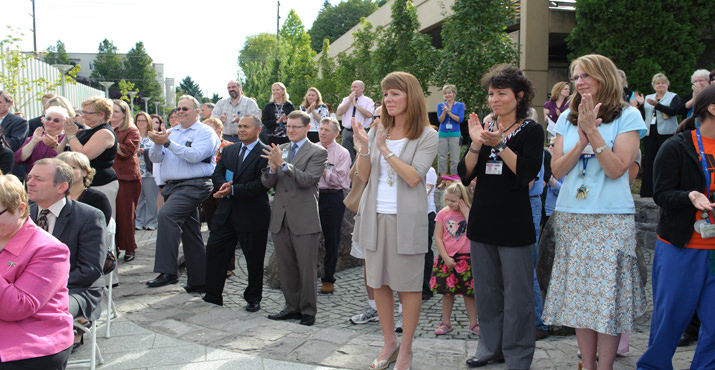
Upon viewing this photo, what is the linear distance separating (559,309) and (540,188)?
1.70 metres

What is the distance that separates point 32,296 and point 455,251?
3475 mm

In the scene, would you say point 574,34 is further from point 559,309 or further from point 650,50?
point 559,309

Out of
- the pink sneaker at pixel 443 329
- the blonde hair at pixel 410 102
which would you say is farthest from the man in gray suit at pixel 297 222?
the blonde hair at pixel 410 102

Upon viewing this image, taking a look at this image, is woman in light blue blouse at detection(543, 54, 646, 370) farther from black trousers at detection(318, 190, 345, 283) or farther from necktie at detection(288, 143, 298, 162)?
black trousers at detection(318, 190, 345, 283)

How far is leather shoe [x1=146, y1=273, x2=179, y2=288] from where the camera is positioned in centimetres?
641

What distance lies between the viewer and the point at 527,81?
3949mm

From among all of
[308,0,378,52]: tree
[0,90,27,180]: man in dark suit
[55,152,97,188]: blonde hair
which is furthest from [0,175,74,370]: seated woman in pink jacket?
[308,0,378,52]: tree

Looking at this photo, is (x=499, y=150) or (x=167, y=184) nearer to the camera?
(x=499, y=150)

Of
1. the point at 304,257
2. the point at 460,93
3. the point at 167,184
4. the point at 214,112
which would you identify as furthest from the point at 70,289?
the point at 460,93

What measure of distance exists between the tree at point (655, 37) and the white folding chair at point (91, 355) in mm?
10854

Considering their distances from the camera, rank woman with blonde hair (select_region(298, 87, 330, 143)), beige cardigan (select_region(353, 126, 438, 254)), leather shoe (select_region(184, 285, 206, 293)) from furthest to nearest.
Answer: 1. woman with blonde hair (select_region(298, 87, 330, 143))
2. leather shoe (select_region(184, 285, 206, 293))
3. beige cardigan (select_region(353, 126, 438, 254))

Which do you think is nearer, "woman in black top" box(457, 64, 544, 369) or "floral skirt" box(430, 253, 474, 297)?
"woman in black top" box(457, 64, 544, 369)

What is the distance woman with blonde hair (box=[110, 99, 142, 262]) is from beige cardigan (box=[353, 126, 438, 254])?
4448mm

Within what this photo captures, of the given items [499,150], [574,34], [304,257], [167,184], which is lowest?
A: [304,257]
